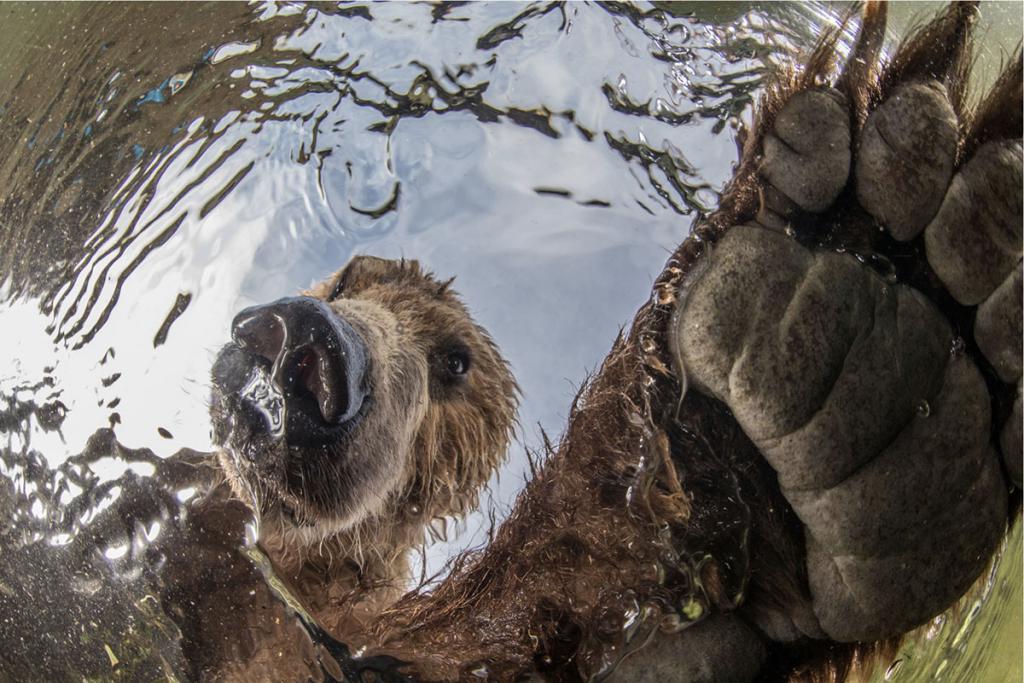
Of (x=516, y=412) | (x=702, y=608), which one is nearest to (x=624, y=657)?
(x=702, y=608)

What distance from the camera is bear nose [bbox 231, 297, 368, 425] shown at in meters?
0.79

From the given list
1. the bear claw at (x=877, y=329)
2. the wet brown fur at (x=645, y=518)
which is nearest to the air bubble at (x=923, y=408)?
the bear claw at (x=877, y=329)

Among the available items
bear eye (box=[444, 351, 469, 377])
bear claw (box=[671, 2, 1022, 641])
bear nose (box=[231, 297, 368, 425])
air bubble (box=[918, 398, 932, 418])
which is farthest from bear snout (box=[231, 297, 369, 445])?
air bubble (box=[918, 398, 932, 418])

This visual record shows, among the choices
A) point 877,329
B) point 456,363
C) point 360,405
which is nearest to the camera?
point 877,329

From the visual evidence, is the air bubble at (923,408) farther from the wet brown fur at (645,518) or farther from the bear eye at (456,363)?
the bear eye at (456,363)

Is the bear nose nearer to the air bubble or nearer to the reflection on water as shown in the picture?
the reflection on water

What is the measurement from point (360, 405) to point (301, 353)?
12 cm

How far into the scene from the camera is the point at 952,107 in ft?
2.70

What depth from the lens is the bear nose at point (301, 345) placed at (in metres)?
0.79

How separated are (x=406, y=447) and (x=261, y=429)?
23 cm

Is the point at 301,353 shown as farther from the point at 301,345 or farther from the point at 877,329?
the point at 877,329

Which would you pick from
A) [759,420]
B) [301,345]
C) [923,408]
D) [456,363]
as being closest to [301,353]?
[301,345]

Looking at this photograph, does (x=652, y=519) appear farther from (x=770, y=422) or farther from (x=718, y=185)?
(x=718, y=185)

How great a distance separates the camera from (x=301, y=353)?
0.79 m
